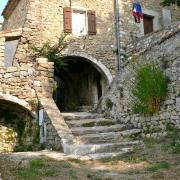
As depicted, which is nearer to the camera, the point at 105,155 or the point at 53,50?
the point at 105,155

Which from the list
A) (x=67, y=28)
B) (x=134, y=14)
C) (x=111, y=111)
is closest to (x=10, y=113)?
(x=111, y=111)

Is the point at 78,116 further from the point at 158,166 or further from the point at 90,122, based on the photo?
the point at 158,166

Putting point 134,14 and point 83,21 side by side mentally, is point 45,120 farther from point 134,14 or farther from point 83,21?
point 134,14

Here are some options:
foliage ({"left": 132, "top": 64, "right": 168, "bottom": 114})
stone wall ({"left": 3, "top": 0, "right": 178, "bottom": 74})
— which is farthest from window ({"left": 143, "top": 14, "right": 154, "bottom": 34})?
foliage ({"left": 132, "top": 64, "right": 168, "bottom": 114})

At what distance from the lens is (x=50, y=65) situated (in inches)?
421

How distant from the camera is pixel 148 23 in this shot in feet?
56.7

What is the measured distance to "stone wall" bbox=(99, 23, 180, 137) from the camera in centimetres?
861

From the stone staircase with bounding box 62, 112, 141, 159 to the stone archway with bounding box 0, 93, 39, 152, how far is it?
3.62 feet

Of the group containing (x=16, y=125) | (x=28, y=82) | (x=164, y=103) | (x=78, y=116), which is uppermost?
(x=28, y=82)

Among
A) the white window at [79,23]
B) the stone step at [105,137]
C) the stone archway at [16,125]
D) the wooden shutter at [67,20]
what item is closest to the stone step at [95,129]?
the stone step at [105,137]

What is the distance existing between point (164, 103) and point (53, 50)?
5.98 meters

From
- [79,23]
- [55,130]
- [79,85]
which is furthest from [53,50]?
[55,130]

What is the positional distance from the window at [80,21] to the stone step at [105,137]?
23.8 feet

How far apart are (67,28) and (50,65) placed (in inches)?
184
